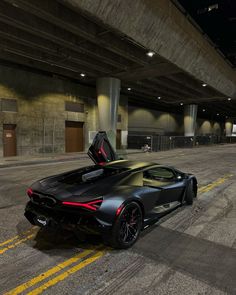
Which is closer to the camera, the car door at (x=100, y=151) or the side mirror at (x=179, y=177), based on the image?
the side mirror at (x=179, y=177)

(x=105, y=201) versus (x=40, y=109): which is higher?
(x=40, y=109)

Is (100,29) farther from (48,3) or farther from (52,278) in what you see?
(52,278)

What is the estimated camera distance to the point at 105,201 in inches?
128

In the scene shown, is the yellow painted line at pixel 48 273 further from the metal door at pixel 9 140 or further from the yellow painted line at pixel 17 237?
the metal door at pixel 9 140

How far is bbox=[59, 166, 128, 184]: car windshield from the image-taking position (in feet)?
12.7

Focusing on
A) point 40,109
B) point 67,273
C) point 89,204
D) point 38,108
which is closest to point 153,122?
point 40,109

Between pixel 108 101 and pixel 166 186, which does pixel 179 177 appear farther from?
pixel 108 101

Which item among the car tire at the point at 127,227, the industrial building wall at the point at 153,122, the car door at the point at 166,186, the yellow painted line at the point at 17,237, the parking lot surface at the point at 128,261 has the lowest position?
the yellow painted line at the point at 17,237

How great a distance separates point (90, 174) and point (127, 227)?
4.13 ft

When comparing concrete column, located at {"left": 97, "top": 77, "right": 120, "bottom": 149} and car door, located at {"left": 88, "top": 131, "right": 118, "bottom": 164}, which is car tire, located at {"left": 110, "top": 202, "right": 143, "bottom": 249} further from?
concrete column, located at {"left": 97, "top": 77, "right": 120, "bottom": 149}

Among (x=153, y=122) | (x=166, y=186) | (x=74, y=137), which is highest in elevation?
(x=153, y=122)

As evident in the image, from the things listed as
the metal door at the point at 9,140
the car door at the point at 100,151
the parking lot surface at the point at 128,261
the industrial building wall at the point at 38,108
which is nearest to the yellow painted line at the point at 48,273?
the parking lot surface at the point at 128,261

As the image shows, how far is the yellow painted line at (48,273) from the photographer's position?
2.54 meters

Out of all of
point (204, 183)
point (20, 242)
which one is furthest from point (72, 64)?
point (20, 242)
